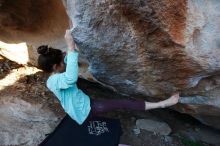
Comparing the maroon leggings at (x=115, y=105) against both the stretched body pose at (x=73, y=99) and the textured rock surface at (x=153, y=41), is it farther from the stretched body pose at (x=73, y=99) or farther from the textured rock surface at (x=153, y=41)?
the textured rock surface at (x=153, y=41)

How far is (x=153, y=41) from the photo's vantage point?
84.0 inches

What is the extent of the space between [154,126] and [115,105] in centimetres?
83

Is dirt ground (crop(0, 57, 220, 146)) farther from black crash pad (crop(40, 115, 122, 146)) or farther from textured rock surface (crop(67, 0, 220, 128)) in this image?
textured rock surface (crop(67, 0, 220, 128))

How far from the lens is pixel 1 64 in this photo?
3805 millimetres

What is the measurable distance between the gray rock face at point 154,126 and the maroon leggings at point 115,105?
78 cm

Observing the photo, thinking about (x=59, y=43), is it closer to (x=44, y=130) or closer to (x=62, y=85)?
(x=44, y=130)

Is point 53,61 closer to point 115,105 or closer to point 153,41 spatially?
point 115,105

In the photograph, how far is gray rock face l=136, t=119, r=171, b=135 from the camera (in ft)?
10.5

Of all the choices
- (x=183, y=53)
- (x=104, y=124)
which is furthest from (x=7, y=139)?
(x=183, y=53)

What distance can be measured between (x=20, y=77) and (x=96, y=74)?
130 centimetres

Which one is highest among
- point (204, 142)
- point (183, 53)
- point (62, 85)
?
point (183, 53)

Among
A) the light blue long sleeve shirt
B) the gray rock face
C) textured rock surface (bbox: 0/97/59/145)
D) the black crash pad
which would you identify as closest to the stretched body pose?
the light blue long sleeve shirt

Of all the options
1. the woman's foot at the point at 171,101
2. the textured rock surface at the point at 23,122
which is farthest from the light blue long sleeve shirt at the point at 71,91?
the textured rock surface at the point at 23,122

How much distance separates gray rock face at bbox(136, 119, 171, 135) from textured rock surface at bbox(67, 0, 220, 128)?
0.77m
